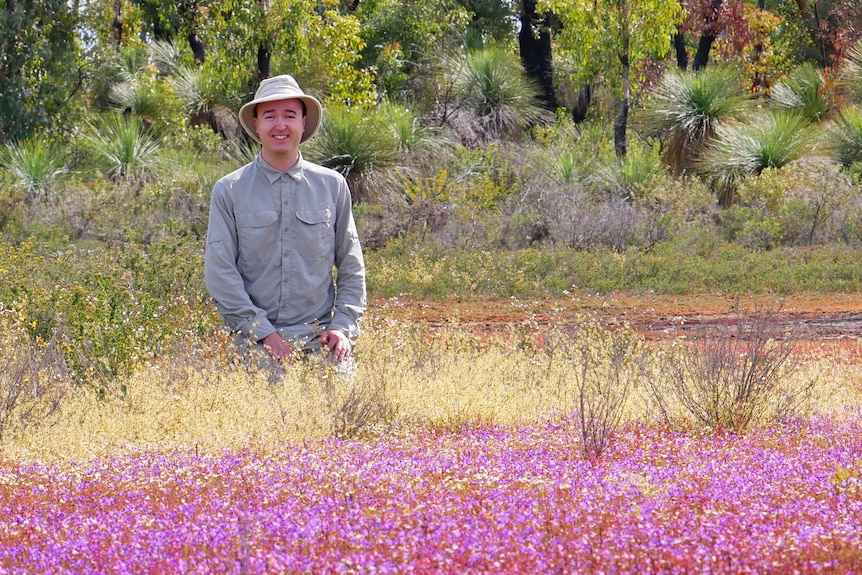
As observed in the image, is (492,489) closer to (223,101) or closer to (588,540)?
(588,540)

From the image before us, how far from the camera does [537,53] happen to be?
30.1 metres

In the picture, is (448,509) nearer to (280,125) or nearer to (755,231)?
(280,125)

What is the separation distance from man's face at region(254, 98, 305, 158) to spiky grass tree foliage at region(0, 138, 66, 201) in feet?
48.9

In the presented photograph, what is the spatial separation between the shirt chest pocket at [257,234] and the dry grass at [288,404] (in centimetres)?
58

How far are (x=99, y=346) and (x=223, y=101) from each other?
62.1 ft

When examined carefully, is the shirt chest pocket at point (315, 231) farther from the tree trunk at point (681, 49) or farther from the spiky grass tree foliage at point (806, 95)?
the tree trunk at point (681, 49)

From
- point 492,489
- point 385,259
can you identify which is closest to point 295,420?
point 492,489

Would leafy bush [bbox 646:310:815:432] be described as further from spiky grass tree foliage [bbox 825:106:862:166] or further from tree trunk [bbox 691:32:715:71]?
tree trunk [bbox 691:32:715:71]

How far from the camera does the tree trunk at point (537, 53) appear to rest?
2967cm

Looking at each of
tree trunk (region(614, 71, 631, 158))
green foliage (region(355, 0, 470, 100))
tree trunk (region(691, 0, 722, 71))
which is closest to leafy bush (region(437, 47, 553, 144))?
green foliage (region(355, 0, 470, 100))

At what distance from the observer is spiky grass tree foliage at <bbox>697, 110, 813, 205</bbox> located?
22391 mm

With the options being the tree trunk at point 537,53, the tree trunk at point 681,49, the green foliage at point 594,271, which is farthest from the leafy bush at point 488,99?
Answer: the green foliage at point 594,271

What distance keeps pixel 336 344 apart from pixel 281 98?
1.26 meters

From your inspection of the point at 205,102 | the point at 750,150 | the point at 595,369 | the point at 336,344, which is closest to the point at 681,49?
the point at 750,150
